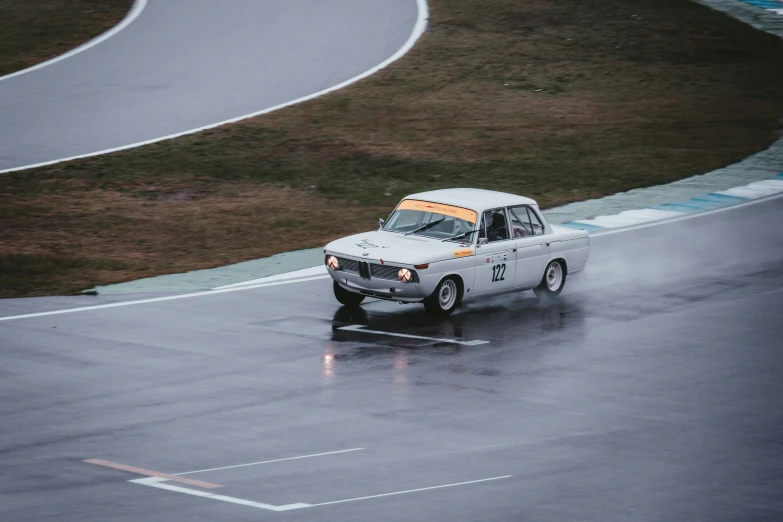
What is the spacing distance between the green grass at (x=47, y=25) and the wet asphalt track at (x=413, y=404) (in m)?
21.5

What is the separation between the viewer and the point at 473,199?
18781 mm

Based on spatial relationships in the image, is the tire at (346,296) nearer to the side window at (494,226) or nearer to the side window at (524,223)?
the side window at (494,226)

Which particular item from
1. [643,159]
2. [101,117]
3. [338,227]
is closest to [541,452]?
[338,227]

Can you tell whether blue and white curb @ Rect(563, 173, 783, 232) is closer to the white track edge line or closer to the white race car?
the white track edge line

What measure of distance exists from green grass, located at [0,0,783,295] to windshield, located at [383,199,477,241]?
4.06m

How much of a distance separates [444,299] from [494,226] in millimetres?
1445

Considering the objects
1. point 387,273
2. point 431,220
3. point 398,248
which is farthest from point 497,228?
point 387,273

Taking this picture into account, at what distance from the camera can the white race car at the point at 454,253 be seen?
17.3 m

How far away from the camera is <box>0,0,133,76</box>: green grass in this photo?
3862cm

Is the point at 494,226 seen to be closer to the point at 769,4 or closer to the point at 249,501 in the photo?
the point at 249,501

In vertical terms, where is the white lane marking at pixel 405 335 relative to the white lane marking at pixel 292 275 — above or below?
below

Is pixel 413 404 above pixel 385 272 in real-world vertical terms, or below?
below

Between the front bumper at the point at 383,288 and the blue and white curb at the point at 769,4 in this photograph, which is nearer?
the front bumper at the point at 383,288

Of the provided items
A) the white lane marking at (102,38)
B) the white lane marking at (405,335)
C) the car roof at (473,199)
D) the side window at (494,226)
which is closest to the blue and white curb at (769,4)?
the white lane marking at (102,38)
